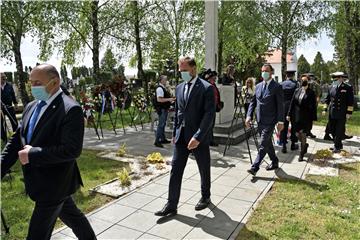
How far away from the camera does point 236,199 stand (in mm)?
4938

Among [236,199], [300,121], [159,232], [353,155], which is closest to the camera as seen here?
[159,232]

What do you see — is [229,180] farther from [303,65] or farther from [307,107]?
[303,65]

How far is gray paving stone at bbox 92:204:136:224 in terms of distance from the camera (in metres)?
4.25

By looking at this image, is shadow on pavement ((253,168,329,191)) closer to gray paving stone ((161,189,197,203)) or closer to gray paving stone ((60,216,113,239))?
gray paving stone ((161,189,197,203))

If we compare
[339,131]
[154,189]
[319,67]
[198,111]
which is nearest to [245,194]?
[154,189]

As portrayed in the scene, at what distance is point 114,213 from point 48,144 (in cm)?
210

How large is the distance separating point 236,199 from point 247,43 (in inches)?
720

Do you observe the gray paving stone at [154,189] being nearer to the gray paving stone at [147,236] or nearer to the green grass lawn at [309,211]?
the gray paving stone at [147,236]

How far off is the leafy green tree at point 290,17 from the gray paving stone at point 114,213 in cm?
1611

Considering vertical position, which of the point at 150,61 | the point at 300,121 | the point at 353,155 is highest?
the point at 150,61

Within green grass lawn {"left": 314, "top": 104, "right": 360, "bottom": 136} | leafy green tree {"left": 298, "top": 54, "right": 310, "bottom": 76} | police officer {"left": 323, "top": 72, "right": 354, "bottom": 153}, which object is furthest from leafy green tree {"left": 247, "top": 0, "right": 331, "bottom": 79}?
leafy green tree {"left": 298, "top": 54, "right": 310, "bottom": 76}

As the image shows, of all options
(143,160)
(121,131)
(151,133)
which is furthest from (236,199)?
(121,131)

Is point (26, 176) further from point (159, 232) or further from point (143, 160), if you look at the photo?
point (143, 160)

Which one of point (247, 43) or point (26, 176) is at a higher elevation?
point (247, 43)
